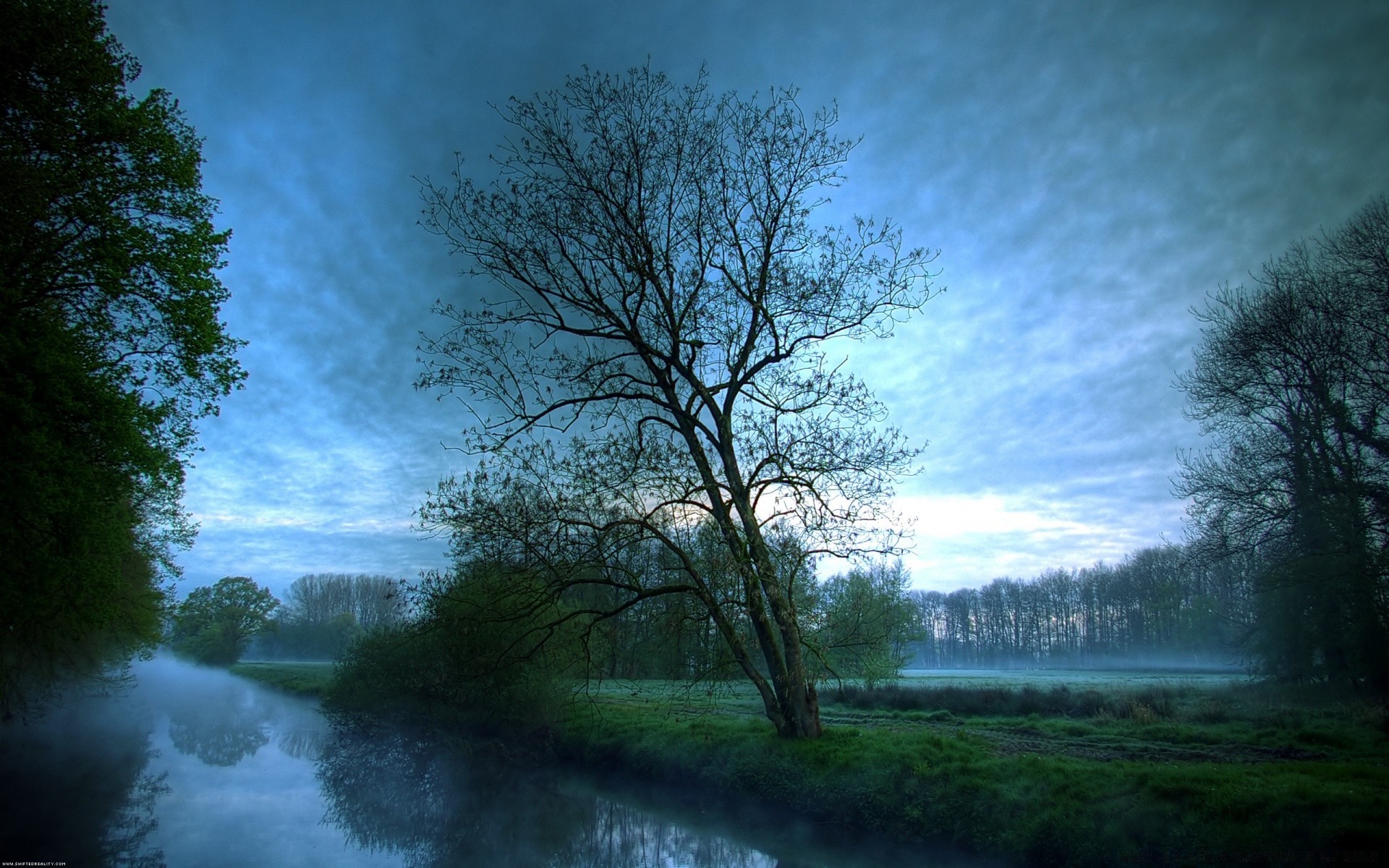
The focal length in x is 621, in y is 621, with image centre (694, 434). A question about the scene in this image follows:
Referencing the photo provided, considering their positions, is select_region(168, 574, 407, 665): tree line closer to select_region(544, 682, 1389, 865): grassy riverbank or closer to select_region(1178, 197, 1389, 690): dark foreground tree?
select_region(544, 682, 1389, 865): grassy riverbank

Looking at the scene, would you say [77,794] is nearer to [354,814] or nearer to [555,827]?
[354,814]

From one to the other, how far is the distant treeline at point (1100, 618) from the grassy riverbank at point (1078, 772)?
4.94 metres

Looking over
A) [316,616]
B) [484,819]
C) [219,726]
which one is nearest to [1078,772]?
[484,819]

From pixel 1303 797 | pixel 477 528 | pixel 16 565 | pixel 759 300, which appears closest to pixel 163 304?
pixel 16 565

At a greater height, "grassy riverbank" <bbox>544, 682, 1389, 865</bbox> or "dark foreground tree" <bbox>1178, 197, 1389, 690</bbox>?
"dark foreground tree" <bbox>1178, 197, 1389, 690</bbox>

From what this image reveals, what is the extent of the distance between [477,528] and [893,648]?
959 inches

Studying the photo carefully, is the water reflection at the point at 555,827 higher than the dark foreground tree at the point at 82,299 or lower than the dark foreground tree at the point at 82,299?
lower

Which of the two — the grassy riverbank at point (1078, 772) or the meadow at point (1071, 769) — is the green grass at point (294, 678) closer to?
the meadow at point (1071, 769)

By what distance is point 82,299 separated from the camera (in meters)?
12.1

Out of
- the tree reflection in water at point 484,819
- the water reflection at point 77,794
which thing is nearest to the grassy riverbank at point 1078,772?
the tree reflection in water at point 484,819

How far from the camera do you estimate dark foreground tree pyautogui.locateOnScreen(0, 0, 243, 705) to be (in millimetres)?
10242

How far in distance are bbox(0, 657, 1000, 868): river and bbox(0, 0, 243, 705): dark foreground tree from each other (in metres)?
4.57

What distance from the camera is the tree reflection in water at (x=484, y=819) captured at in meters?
11.8

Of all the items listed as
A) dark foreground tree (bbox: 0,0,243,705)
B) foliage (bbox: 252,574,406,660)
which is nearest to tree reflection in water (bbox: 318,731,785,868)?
dark foreground tree (bbox: 0,0,243,705)
